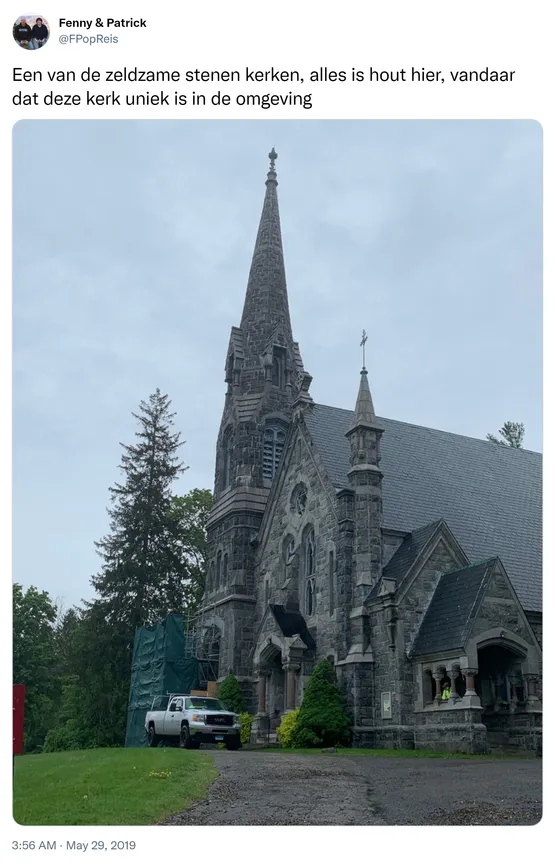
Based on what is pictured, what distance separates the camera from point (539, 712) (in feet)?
77.6

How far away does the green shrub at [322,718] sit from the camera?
2477cm

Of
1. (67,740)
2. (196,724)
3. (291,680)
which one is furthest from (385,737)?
(67,740)

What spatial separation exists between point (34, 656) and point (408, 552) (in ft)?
120

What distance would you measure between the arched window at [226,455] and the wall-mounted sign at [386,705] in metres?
16.4

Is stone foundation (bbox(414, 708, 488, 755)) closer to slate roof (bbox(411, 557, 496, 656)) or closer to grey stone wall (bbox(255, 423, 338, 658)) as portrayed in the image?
slate roof (bbox(411, 557, 496, 656))

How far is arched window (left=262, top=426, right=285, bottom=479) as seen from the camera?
37812 millimetres

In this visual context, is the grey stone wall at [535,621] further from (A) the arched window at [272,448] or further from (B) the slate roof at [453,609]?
(A) the arched window at [272,448]

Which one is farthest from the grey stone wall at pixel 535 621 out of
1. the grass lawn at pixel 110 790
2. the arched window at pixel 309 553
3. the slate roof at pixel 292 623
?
the grass lawn at pixel 110 790

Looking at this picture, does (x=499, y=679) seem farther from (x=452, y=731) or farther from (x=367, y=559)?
(x=367, y=559)

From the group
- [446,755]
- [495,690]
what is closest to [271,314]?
[495,690]

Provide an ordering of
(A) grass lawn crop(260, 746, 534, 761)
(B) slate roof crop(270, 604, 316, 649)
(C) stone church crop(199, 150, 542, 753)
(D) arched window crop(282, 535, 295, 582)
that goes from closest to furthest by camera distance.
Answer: (A) grass lawn crop(260, 746, 534, 761) → (C) stone church crop(199, 150, 542, 753) → (B) slate roof crop(270, 604, 316, 649) → (D) arched window crop(282, 535, 295, 582)

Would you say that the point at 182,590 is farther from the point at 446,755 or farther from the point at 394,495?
the point at 446,755
